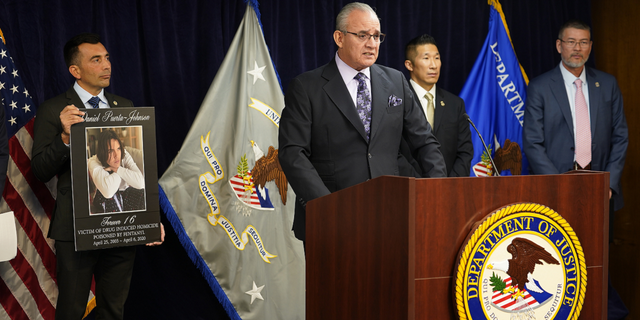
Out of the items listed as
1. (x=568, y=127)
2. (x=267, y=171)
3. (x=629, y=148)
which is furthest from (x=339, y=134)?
(x=629, y=148)

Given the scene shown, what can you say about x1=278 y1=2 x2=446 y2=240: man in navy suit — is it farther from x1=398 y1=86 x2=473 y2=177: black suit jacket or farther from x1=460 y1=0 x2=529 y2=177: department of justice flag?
x1=460 y1=0 x2=529 y2=177: department of justice flag

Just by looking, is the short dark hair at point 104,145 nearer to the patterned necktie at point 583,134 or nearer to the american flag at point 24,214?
the american flag at point 24,214

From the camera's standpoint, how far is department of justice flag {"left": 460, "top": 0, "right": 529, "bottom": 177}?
403 centimetres

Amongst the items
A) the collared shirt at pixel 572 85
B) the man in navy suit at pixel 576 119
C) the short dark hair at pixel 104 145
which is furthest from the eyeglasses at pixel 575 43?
the short dark hair at pixel 104 145

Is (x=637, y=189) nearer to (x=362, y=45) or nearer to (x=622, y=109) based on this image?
(x=622, y=109)

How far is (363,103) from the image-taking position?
2.28 metres

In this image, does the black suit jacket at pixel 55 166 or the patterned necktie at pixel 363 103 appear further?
the black suit jacket at pixel 55 166

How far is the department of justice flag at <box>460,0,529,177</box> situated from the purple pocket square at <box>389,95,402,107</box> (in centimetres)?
184

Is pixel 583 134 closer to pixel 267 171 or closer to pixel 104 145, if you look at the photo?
pixel 267 171

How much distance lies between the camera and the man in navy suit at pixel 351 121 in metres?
2.21

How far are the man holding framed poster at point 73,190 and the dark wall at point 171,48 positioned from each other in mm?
473

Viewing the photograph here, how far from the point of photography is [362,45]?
2264 millimetres

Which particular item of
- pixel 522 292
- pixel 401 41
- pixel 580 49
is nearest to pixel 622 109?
pixel 580 49

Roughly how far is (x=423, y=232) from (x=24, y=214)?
238 cm
